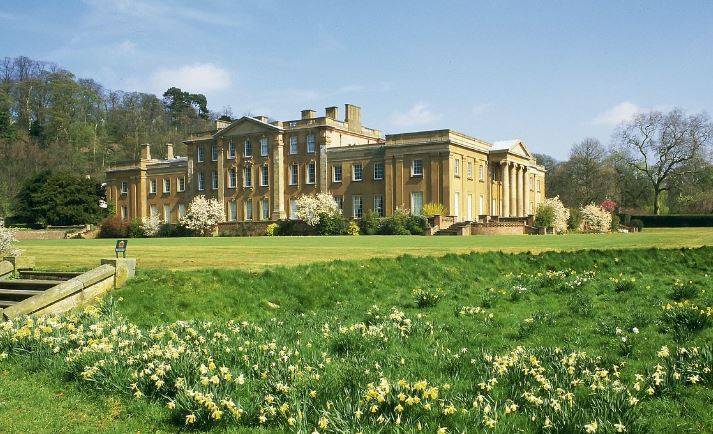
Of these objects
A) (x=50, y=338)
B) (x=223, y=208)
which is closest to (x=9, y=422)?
(x=50, y=338)

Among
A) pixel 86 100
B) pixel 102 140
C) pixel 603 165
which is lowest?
pixel 603 165

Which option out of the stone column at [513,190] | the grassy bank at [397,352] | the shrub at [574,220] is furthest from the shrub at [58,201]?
the grassy bank at [397,352]

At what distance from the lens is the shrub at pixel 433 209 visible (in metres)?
57.2

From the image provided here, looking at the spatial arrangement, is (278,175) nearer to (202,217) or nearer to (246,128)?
(246,128)

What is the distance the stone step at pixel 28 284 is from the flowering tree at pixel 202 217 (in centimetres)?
5542

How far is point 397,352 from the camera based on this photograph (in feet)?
29.3

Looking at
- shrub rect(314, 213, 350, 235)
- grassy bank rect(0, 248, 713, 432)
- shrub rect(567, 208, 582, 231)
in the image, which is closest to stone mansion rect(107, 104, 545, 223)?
shrub rect(567, 208, 582, 231)

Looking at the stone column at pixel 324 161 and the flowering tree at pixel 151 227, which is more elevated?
the stone column at pixel 324 161

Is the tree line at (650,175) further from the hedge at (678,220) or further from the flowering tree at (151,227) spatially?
the flowering tree at (151,227)

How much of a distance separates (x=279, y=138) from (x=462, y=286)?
2244 inches

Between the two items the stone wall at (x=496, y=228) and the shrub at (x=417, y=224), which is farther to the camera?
the shrub at (x=417, y=224)

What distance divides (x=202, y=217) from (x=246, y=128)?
11.6 m

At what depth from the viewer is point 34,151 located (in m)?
97.1

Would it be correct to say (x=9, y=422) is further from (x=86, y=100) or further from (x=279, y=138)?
(x=86, y=100)
